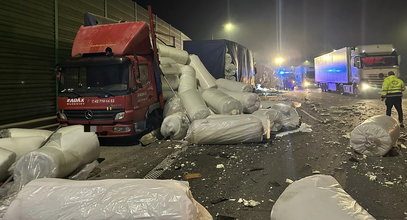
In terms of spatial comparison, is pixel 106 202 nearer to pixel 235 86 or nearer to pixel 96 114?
pixel 96 114

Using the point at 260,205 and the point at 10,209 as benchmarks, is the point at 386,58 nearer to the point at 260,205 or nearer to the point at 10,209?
the point at 260,205

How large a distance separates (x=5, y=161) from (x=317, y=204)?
13.7 ft

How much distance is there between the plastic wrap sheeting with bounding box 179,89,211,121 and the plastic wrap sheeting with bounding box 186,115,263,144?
1.02 metres

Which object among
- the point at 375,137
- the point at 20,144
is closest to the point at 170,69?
the point at 20,144

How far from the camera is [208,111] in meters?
8.68

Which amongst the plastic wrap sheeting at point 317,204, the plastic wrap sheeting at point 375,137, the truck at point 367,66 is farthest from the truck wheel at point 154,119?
the truck at point 367,66

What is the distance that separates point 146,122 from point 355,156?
16.0 feet

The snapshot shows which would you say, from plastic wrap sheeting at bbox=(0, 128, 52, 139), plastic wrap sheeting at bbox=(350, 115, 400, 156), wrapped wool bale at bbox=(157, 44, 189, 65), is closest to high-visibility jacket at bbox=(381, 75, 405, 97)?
plastic wrap sheeting at bbox=(350, 115, 400, 156)

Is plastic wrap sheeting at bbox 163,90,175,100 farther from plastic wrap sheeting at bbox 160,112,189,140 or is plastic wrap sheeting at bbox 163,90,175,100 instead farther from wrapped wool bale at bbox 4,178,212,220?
wrapped wool bale at bbox 4,178,212,220

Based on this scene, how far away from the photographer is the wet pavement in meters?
4.16

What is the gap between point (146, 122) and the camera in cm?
841

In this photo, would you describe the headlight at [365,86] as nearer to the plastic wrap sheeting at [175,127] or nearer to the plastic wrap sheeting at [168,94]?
the plastic wrap sheeting at [168,94]

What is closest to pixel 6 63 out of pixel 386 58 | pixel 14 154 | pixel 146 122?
pixel 146 122

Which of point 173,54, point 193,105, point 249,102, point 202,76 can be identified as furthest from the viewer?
point 202,76
